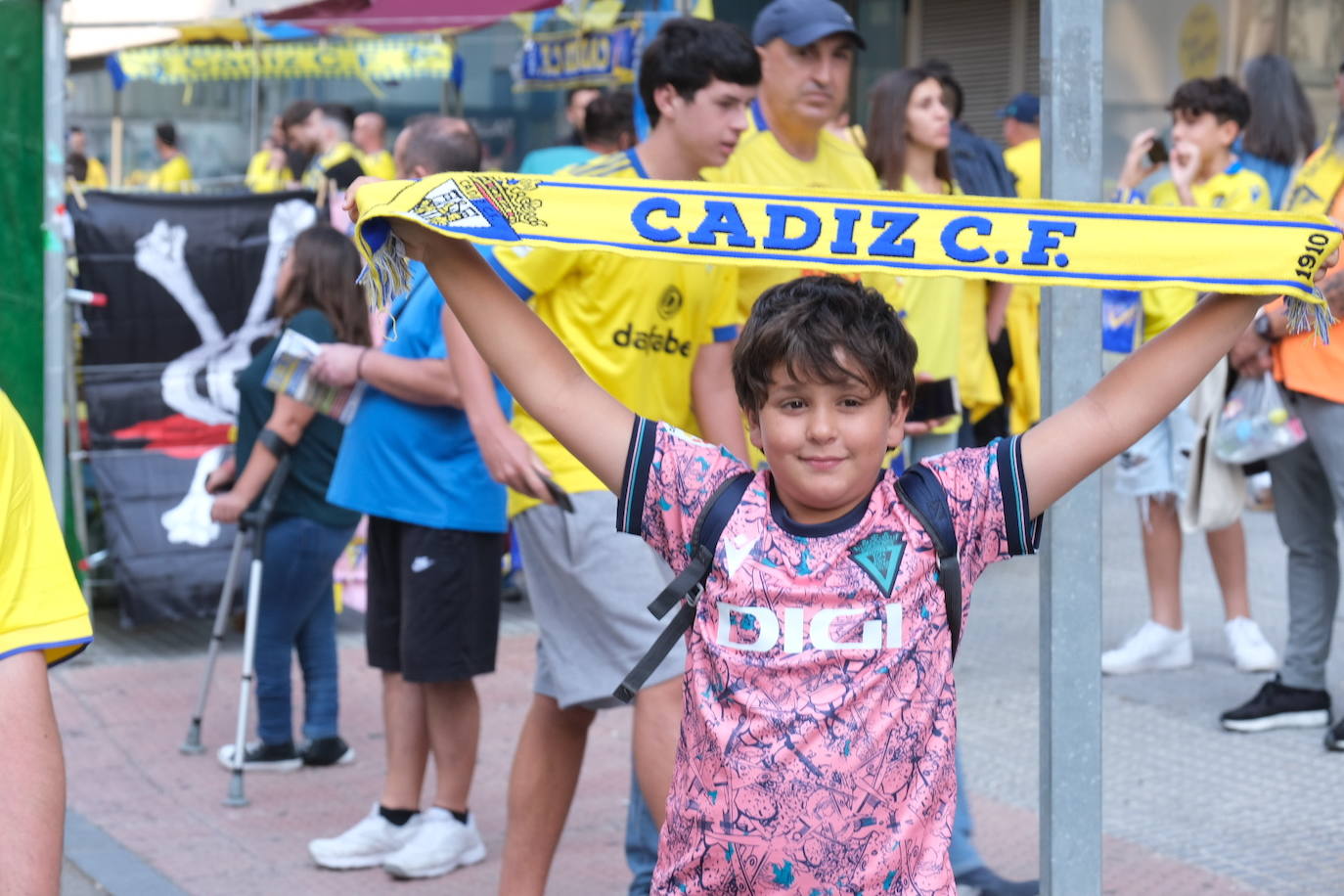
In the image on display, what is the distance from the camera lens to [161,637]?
8.20 metres

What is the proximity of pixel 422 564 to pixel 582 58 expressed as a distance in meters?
6.52

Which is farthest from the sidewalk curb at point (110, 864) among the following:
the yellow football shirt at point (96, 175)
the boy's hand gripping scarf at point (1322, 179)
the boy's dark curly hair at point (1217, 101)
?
the yellow football shirt at point (96, 175)

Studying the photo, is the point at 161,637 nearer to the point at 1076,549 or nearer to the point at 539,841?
the point at 539,841

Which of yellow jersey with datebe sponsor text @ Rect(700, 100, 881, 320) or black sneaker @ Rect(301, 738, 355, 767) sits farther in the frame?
black sneaker @ Rect(301, 738, 355, 767)

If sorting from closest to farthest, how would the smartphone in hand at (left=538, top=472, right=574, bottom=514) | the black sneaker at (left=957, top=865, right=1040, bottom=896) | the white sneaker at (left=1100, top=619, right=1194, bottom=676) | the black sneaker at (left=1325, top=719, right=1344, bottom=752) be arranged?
the smartphone in hand at (left=538, top=472, right=574, bottom=514) → the black sneaker at (left=957, top=865, right=1040, bottom=896) → the black sneaker at (left=1325, top=719, right=1344, bottom=752) → the white sneaker at (left=1100, top=619, right=1194, bottom=676)

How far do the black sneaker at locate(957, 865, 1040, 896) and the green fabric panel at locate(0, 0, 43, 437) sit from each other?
3.90 meters

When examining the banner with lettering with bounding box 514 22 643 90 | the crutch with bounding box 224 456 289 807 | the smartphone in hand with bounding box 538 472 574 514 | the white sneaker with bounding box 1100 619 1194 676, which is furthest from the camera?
the banner with lettering with bounding box 514 22 643 90

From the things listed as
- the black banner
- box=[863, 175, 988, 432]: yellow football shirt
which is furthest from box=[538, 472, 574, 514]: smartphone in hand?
the black banner

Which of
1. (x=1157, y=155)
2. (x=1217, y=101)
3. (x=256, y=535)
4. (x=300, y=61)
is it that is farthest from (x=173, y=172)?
(x=1217, y=101)

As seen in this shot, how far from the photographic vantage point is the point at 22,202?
6711 millimetres

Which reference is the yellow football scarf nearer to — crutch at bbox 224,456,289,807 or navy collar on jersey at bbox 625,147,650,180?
navy collar on jersey at bbox 625,147,650,180

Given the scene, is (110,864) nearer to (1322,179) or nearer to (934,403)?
(934,403)

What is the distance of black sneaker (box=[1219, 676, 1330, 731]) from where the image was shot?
20.5 feet

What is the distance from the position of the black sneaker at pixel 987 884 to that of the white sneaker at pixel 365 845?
1.58 meters
